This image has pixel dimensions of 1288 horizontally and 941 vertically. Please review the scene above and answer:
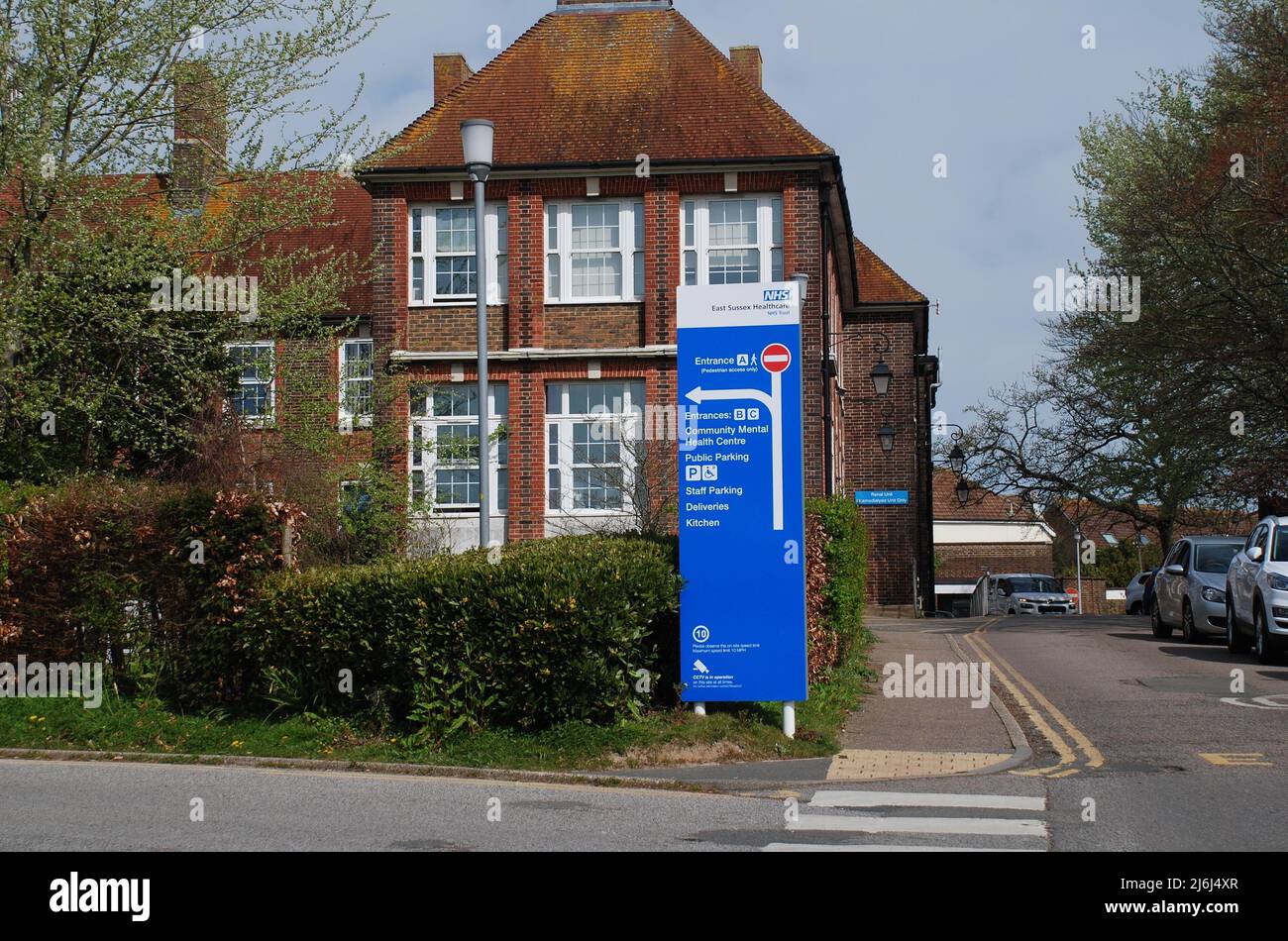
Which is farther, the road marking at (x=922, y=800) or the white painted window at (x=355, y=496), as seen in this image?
the white painted window at (x=355, y=496)

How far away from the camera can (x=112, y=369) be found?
1767 cm

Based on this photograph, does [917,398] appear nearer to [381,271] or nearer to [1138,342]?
[1138,342]

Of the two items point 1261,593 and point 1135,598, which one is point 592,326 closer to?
point 1261,593

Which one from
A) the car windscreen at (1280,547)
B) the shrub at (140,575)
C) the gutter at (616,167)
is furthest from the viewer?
the gutter at (616,167)

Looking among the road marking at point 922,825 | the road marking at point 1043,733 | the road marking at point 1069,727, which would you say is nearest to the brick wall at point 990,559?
the road marking at point 1069,727

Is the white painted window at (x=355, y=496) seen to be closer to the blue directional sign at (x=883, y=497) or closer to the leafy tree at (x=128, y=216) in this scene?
the leafy tree at (x=128, y=216)

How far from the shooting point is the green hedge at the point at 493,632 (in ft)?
39.5

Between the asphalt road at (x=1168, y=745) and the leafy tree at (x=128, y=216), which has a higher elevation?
the leafy tree at (x=128, y=216)

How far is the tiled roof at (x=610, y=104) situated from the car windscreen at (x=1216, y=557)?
375 inches

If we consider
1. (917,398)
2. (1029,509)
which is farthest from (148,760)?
(1029,509)

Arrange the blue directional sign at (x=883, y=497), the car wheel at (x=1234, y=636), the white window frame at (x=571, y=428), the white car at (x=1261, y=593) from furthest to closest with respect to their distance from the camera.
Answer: the blue directional sign at (x=883, y=497) → the white window frame at (x=571, y=428) → the car wheel at (x=1234, y=636) → the white car at (x=1261, y=593)

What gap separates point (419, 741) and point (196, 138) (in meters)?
9.49

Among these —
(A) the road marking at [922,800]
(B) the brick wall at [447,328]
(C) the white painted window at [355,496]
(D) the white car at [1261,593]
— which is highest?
(B) the brick wall at [447,328]

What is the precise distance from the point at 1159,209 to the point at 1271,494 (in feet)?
22.0
